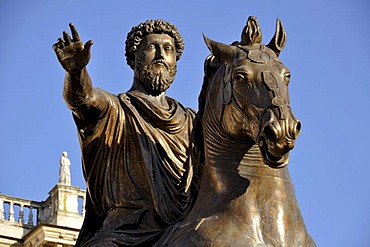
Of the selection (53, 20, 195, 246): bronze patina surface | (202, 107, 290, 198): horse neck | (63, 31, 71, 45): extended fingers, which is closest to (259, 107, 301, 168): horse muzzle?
(202, 107, 290, 198): horse neck

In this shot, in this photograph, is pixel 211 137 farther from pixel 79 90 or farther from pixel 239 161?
pixel 79 90

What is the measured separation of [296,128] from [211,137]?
95cm

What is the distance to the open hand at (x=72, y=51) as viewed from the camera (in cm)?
1351

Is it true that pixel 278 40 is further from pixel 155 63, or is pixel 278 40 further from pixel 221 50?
pixel 155 63

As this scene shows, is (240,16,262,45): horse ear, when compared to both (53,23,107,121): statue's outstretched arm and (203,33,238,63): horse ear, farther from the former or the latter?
(53,23,107,121): statue's outstretched arm

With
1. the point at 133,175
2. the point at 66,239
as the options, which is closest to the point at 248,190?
the point at 133,175

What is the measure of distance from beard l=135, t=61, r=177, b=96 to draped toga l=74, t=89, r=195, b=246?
0.11 m

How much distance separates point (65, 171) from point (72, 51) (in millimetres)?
32309

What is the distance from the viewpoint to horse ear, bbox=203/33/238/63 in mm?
13172

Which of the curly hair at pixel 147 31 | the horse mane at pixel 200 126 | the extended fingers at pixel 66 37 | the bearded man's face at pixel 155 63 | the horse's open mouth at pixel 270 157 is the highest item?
the curly hair at pixel 147 31

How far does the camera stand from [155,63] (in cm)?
1462

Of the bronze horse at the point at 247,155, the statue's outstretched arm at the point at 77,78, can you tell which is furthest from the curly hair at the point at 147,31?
the bronze horse at the point at 247,155

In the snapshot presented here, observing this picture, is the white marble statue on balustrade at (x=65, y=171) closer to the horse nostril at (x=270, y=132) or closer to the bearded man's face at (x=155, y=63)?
the bearded man's face at (x=155, y=63)

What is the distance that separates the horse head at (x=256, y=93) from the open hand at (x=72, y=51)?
90cm
